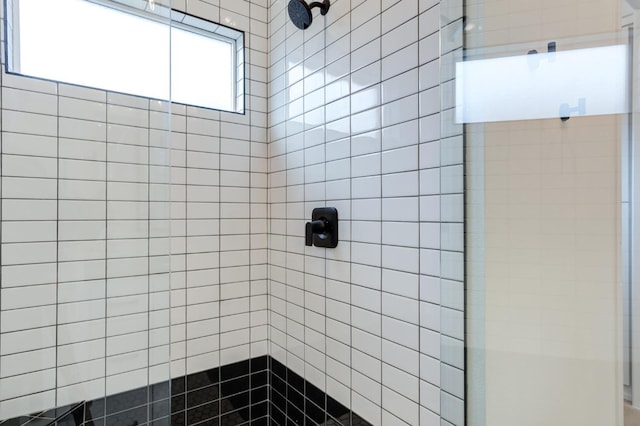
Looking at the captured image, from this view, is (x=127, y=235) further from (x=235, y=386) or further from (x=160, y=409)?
(x=235, y=386)

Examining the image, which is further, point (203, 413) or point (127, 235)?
point (203, 413)

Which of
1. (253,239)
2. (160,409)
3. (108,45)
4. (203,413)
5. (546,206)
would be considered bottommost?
(203,413)

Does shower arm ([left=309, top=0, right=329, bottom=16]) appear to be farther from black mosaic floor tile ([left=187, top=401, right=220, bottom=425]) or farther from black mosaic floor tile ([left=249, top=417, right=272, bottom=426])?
black mosaic floor tile ([left=249, top=417, right=272, bottom=426])

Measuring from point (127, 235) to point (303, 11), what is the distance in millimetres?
1102

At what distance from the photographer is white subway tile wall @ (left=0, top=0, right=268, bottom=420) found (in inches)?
44.4

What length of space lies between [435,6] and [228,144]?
3.32 feet

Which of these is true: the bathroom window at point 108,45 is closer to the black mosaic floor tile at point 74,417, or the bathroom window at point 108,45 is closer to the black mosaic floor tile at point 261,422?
the black mosaic floor tile at point 74,417

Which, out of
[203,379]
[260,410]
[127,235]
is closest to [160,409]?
[203,379]

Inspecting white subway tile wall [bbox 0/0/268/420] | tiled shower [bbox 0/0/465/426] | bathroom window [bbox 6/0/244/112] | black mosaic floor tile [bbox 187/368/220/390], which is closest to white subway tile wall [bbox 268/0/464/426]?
tiled shower [bbox 0/0/465/426]

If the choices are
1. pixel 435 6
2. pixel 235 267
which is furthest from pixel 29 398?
pixel 435 6

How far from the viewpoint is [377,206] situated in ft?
3.44

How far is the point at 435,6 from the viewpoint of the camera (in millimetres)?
873

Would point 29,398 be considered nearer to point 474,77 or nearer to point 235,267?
point 235,267

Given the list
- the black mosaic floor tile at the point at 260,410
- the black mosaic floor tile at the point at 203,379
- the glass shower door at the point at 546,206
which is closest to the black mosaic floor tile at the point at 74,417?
the black mosaic floor tile at the point at 203,379
